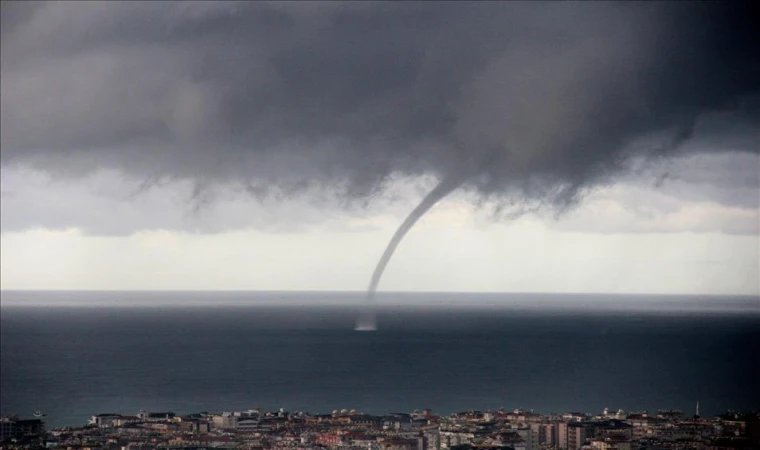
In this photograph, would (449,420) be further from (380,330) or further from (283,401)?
(380,330)

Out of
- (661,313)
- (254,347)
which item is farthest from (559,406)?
(254,347)

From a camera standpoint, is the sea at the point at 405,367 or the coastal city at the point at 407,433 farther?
the sea at the point at 405,367

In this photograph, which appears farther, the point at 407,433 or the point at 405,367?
the point at 405,367

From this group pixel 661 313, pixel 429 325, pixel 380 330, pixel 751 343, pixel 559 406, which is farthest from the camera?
pixel 429 325

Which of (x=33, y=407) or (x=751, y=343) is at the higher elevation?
(x=751, y=343)
